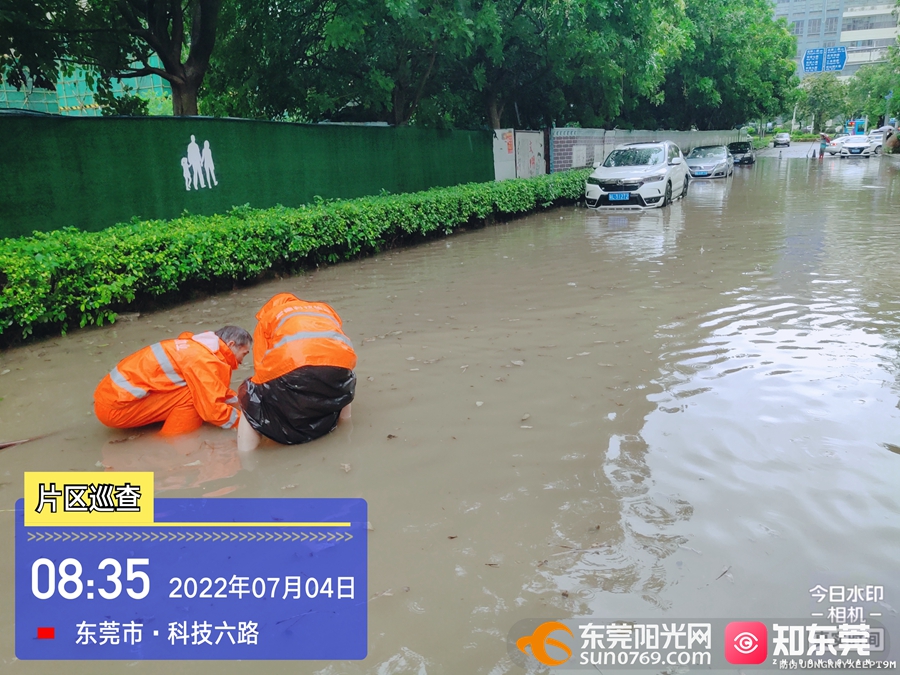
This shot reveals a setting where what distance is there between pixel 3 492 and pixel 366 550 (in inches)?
83.9

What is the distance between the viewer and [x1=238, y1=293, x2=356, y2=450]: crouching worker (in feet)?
12.9

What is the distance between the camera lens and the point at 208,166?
9633mm

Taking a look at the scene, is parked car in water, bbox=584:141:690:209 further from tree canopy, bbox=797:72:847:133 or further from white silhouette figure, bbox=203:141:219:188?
tree canopy, bbox=797:72:847:133

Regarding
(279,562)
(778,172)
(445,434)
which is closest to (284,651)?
(279,562)

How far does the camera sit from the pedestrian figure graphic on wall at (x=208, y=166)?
31.4 feet

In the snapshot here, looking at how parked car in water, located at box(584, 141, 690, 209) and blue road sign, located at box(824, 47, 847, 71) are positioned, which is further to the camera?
blue road sign, located at box(824, 47, 847, 71)

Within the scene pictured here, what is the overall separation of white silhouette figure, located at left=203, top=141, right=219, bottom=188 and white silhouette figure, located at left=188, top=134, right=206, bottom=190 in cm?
9

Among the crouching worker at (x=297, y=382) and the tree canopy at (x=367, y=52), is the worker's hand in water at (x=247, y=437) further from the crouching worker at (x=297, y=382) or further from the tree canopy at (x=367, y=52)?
the tree canopy at (x=367, y=52)
